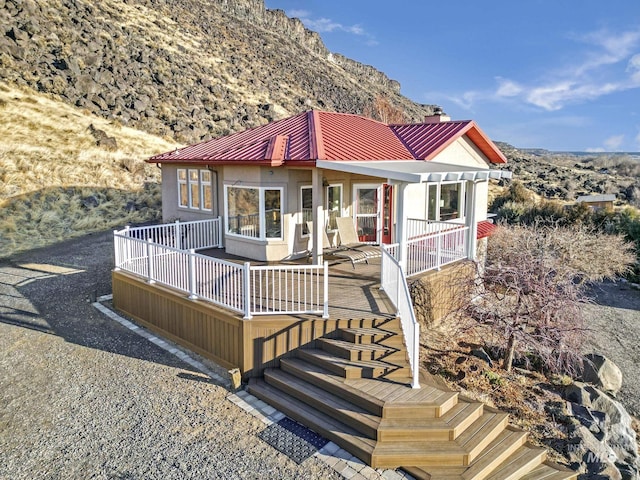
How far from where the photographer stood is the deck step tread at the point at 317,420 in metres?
6.12

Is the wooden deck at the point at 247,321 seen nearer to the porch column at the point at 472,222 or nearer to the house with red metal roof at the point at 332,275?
the house with red metal roof at the point at 332,275

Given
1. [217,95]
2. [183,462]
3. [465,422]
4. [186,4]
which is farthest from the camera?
[186,4]

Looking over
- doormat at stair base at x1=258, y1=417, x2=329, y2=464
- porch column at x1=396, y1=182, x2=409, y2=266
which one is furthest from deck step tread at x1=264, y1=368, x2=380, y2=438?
porch column at x1=396, y1=182, x2=409, y2=266

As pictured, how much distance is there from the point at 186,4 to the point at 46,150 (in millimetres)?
45135

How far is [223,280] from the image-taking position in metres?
8.80

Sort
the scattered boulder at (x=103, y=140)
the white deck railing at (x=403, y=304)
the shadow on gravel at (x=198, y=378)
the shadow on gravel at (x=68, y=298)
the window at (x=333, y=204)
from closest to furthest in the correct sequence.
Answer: the white deck railing at (x=403, y=304), the shadow on gravel at (x=198, y=378), the shadow on gravel at (x=68, y=298), the window at (x=333, y=204), the scattered boulder at (x=103, y=140)

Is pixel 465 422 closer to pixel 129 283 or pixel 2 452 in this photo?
pixel 2 452

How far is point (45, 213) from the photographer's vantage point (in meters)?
21.4

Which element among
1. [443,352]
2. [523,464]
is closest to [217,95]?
[443,352]

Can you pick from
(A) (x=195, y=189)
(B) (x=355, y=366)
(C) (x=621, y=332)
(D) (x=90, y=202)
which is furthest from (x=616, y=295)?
(D) (x=90, y=202)

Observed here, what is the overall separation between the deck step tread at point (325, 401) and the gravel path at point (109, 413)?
74 centimetres

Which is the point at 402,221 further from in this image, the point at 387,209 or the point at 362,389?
the point at 387,209

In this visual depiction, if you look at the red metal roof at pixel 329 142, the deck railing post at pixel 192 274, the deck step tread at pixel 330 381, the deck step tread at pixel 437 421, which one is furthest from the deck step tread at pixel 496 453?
the red metal roof at pixel 329 142

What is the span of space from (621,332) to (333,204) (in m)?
9.44
